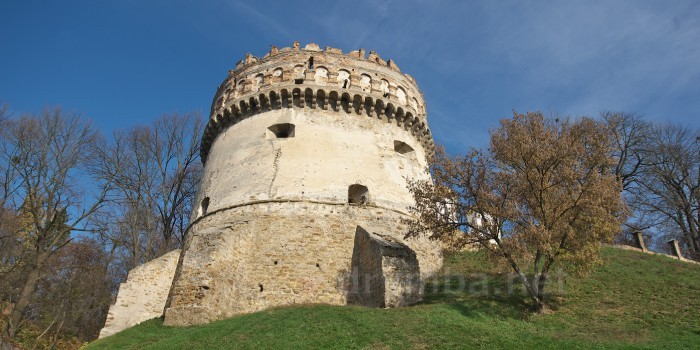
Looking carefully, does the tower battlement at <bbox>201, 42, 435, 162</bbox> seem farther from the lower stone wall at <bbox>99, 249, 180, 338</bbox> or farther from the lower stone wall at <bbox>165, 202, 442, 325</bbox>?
the lower stone wall at <bbox>99, 249, 180, 338</bbox>

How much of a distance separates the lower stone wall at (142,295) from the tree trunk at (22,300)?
3.45 meters

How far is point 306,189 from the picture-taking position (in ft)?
51.7

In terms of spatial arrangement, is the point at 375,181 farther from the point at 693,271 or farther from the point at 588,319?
the point at 693,271

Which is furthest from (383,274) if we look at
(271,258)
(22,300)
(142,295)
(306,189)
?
(22,300)

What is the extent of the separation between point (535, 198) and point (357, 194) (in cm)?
621

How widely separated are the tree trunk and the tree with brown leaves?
1236 cm

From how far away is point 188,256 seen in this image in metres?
13.0

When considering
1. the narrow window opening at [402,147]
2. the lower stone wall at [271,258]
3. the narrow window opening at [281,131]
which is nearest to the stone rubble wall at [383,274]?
the lower stone wall at [271,258]

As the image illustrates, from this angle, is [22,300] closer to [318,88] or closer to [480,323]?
[318,88]

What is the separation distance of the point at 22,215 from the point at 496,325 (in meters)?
18.7

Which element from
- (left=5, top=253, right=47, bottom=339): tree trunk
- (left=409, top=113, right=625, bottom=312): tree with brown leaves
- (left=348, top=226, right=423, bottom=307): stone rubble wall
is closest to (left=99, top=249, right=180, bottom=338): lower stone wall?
(left=5, top=253, right=47, bottom=339): tree trunk

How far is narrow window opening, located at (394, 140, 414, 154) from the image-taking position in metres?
18.6

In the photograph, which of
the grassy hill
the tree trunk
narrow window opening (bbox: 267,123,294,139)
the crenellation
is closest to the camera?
the grassy hill

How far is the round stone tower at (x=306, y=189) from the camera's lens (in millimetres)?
13117
